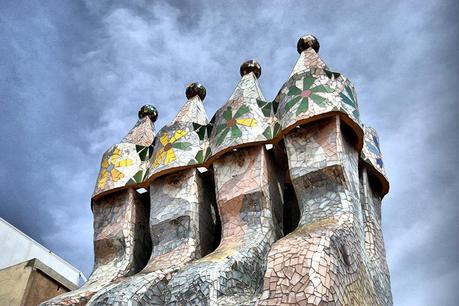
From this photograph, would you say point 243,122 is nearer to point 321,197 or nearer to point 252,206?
point 252,206

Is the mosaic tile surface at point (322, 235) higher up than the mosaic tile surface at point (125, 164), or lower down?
lower down

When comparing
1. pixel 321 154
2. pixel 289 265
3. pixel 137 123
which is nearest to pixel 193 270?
pixel 289 265

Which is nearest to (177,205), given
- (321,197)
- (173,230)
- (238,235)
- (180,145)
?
(173,230)

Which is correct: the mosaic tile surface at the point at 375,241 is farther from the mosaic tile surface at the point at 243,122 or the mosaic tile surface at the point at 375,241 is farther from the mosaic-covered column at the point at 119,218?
the mosaic-covered column at the point at 119,218

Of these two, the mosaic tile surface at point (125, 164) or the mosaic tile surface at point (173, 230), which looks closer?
the mosaic tile surface at point (173, 230)

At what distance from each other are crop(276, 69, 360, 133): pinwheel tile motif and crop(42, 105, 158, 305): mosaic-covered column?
9.02ft

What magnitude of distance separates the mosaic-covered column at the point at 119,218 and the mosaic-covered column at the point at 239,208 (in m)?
1.61

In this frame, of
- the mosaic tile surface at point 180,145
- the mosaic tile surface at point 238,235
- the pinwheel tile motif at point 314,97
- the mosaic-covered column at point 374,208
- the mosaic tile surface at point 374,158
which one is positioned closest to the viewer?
the mosaic tile surface at point 238,235

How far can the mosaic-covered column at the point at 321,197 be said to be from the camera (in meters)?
6.10

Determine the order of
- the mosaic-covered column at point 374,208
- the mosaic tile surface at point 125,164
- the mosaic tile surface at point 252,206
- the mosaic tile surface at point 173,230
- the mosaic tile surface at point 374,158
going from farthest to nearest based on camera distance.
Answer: the mosaic tile surface at point 125,164
the mosaic tile surface at point 374,158
the mosaic-covered column at point 374,208
the mosaic tile surface at point 173,230
the mosaic tile surface at point 252,206

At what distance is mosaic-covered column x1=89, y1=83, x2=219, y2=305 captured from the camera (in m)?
8.21

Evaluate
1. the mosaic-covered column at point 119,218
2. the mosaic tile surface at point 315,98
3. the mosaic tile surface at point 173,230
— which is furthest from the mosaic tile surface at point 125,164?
the mosaic tile surface at point 315,98

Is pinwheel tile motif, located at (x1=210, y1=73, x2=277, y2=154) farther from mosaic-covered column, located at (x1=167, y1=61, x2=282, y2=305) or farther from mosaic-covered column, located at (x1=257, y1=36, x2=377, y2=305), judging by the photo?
mosaic-covered column, located at (x1=257, y1=36, x2=377, y2=305)

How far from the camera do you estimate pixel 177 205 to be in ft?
29.1
